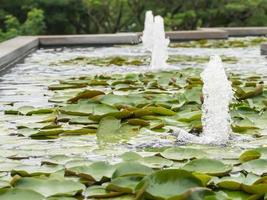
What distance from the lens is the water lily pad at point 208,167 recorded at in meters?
3.15

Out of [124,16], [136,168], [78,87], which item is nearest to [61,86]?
[78,87]

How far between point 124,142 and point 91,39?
9.97 m

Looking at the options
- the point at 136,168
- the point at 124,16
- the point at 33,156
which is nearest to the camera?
the point at 136,168

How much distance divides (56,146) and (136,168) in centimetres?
91

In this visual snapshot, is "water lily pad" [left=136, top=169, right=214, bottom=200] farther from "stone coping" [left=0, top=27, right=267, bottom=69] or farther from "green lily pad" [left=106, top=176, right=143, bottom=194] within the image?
"stone coping" [left=0, top=27, right=267, bottom=69]

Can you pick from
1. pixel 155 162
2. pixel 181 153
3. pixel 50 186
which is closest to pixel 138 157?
pixel 155 162

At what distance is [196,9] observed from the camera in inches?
729

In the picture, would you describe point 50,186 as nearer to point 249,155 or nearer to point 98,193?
point 98,193

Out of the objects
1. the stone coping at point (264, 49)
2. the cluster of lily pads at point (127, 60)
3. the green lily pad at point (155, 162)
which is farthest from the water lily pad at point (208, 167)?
the stone coping at point (264, 49)

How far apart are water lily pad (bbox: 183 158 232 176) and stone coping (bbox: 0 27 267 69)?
6200mm

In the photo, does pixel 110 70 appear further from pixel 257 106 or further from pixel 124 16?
pixel 124 16

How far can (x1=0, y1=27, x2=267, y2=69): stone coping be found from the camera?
1038 centimetres

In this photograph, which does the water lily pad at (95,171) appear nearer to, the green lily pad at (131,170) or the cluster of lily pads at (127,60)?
the green lily pad at (131,170)

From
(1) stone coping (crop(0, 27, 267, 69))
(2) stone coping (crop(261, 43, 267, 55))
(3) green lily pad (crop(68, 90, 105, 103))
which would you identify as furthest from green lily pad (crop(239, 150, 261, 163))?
(2) stone coping (crop(261, 43, 267, 55))
